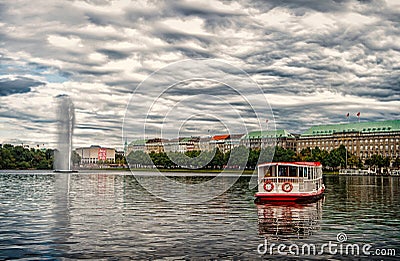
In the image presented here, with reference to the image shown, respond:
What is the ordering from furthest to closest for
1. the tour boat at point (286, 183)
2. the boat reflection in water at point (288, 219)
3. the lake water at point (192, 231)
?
1. the tour boat at point (286, 183)
2. the boat reflection in water at point (288, 219)
3. the lake water at point (192, 231)

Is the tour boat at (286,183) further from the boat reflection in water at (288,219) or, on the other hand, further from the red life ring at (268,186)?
the boat reflection in water at (288,219)

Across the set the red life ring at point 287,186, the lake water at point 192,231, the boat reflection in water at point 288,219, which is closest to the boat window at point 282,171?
the red life ring at point 287,186

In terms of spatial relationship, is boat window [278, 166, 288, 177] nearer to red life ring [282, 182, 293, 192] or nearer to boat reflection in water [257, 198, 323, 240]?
red life ring [282, 182, 293, 192]

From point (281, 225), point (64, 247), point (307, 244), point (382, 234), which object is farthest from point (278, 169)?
point (64, 247)

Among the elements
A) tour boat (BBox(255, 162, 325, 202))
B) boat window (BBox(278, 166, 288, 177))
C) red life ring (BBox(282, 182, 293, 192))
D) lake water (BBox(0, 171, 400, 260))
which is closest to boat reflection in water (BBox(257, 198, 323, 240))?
lake water (BBox(0, 171, 400, 260))

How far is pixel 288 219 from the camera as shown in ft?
137

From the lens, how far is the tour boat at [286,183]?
184 feet

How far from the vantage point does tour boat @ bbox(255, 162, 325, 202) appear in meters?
56.0

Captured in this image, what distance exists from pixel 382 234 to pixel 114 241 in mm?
17181

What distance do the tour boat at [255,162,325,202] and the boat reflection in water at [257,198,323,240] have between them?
901 millimetres

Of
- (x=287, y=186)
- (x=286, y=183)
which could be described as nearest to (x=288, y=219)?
(x=287, y=186)

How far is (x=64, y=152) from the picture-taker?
194 m

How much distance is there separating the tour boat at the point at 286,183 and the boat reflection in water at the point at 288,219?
0.90 metres

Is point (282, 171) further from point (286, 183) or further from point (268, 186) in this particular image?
point (268, 186)
